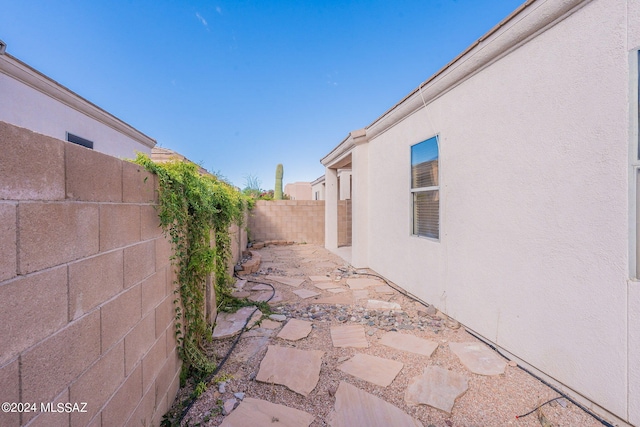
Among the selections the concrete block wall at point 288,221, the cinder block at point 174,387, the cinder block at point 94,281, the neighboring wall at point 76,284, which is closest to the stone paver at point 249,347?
the cinder block at point 174,387

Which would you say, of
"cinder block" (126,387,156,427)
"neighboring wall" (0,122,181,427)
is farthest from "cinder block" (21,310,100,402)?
"cinder block" (126,387,156,427)

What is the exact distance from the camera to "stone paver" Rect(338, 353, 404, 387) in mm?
2439

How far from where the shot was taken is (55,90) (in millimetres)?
5277

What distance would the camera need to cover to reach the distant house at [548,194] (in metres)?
1.88

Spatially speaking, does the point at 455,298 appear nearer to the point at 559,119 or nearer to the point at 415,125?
the point at 559,119

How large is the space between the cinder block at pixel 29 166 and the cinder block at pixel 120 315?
65cm

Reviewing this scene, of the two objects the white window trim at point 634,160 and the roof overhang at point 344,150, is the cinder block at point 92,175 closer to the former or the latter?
the white window trim at point 634,160

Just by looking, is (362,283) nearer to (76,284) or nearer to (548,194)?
(548,194)

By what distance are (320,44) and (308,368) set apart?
35.5ft

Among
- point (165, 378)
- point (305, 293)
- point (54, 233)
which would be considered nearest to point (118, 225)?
point (54, 233)

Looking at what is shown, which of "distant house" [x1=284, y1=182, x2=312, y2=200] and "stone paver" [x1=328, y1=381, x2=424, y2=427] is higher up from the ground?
"distant house" [x1=284, y1=182, x2=312, y2=200]

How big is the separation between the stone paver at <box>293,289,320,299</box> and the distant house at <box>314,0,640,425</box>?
2.00 metres

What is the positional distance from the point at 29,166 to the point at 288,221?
10256 millimetres

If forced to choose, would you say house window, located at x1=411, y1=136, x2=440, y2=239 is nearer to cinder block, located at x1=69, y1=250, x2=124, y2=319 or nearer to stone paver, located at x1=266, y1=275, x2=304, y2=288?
stone paver, located at x1=266, y1=275, x2=304, y2=288
